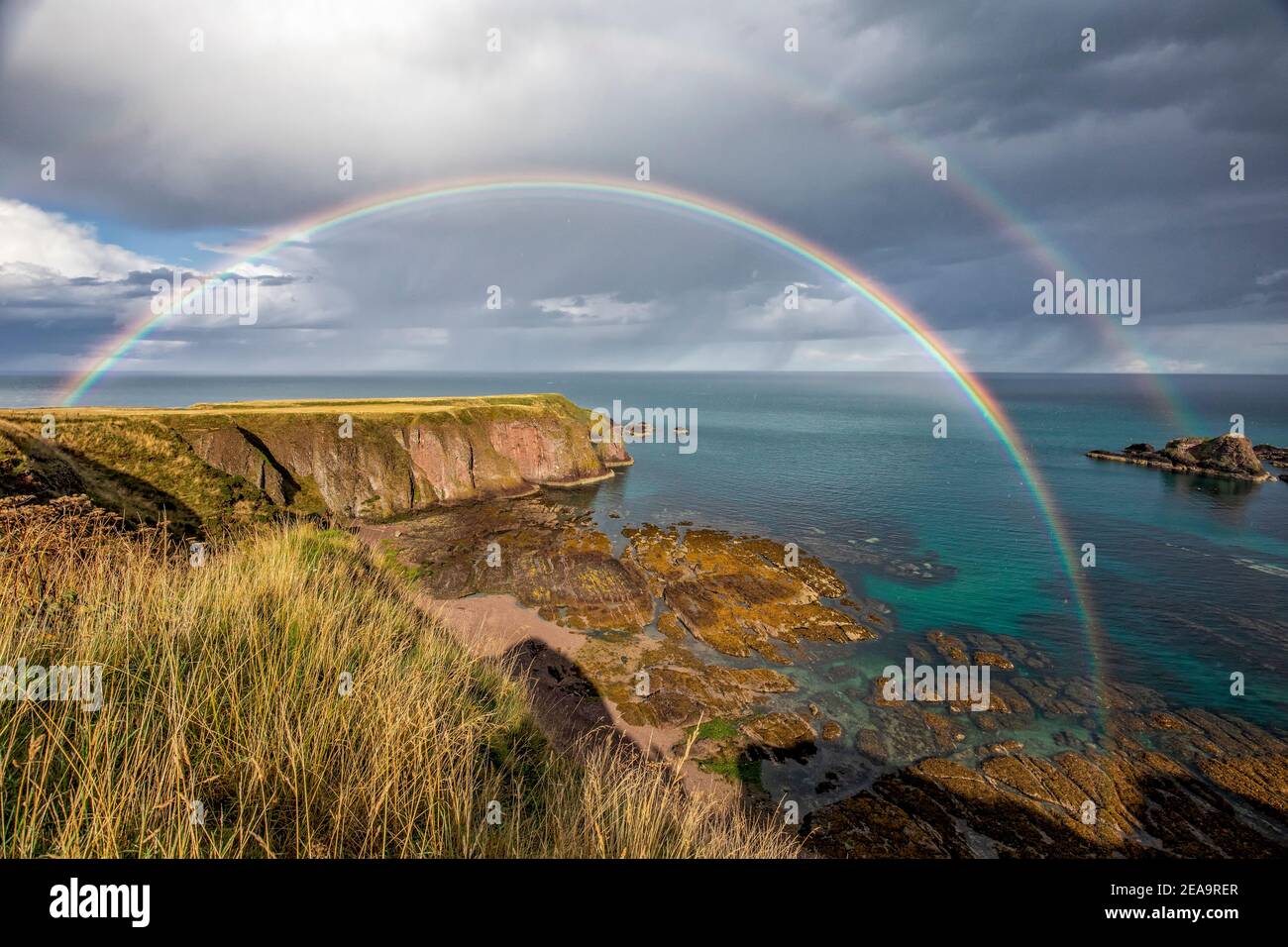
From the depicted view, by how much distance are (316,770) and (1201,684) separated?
3597 centimetres

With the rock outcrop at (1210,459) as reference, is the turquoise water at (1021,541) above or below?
below

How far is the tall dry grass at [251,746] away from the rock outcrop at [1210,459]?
4368 inches

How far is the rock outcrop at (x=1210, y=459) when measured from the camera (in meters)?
77.1

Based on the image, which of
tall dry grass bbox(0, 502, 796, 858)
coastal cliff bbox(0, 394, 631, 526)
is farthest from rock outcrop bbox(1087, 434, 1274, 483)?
tall dry grass bbox(0, 502, 796, 858)

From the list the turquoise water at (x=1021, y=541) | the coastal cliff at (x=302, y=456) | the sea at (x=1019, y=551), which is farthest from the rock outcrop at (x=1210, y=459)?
the coastal cliff at (x=302, y=456)

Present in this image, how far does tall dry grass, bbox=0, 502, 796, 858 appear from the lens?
336 centimetres

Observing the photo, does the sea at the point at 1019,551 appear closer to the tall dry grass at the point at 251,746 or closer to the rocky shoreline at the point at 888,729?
the rocky shoreline at the point at 888,729

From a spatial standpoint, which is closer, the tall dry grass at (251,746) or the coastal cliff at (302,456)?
the tall dry grass at (251,746)

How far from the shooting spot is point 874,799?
666 inches

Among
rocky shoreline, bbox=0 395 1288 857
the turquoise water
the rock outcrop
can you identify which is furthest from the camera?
the rock outcrop

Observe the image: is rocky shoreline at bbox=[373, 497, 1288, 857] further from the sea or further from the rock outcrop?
the rock outcrop

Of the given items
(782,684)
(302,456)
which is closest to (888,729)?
(782,684)

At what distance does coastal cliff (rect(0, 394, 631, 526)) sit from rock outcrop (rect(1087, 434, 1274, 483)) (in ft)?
286
